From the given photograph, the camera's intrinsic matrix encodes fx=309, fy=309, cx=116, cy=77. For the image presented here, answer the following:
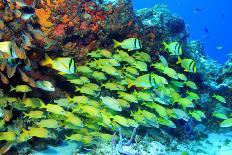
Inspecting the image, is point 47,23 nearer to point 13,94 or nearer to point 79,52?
point 79,52

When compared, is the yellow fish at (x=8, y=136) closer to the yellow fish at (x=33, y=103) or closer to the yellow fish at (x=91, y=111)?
the yellow fish at (x=33, y=103)

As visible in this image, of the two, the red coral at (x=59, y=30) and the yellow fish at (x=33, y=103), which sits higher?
the red coral at (x=59, y=30)

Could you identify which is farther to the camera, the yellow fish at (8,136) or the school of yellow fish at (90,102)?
the school of yellow fish at (90,102)

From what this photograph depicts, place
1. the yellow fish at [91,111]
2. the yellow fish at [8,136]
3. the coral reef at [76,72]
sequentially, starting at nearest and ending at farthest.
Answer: the yellow fish at [8,136] < the coral reef at [76,72] < the yellow fish at [91,111]

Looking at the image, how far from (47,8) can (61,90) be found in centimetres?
197

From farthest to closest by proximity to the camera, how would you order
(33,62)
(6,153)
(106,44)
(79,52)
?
(106,44), (79,52), (33,62), (6,153)

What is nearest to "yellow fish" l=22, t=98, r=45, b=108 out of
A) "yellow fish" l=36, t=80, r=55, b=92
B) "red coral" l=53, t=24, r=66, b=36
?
"yellow fish" l=36, t=80, r=55, b=92

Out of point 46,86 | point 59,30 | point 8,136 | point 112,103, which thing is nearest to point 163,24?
point 59,30

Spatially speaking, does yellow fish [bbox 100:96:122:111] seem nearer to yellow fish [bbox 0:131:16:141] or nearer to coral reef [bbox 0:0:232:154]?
coral reef [bbox 0:0:232:154]

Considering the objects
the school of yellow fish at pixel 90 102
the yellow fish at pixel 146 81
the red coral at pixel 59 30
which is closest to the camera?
the school of yellow fish at pixel 90 102

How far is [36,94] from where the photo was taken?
703cm

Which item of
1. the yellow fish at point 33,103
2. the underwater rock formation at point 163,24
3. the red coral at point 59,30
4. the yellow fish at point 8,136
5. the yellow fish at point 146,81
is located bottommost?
the yellow fish at point 8,136

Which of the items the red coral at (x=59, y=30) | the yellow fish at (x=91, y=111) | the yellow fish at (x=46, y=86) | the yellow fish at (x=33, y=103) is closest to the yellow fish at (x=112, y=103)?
the yellow fish at (x=91, y=111)

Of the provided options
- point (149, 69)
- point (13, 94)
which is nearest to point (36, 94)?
point (13, 94)
